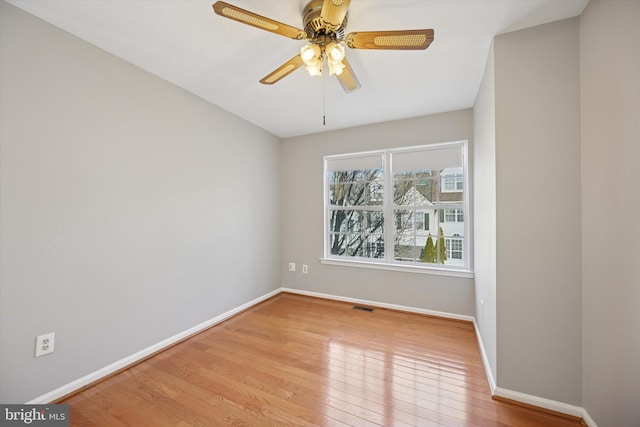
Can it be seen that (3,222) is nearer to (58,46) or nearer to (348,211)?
(58,46)

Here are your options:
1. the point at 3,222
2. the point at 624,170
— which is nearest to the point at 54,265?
the point at 3,222

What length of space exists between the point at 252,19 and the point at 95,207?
1703 millimetres

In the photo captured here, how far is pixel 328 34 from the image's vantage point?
54.9 inches

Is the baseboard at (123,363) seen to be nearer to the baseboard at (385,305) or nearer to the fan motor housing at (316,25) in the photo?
the baseboard at (385,305)

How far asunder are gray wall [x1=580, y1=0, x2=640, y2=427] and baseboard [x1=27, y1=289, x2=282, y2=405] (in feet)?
9.97

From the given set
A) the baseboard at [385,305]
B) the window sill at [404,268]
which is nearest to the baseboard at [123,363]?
the baseboard at [385,305]

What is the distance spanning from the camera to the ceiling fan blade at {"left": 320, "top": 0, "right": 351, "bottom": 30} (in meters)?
1.16

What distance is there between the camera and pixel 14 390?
1419mm

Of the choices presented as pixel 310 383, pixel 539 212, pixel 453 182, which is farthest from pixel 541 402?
pixel 453 182

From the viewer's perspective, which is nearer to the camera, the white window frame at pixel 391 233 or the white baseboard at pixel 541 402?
the white baseboard at pixel 541 402

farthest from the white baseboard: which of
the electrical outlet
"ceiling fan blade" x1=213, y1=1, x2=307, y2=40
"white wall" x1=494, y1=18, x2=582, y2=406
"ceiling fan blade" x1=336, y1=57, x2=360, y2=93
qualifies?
the electrical outlet

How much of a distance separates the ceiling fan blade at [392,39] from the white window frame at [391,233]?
6.16 ft

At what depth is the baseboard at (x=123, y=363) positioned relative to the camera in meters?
1.57

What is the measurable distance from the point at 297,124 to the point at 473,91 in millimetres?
A: 2040
